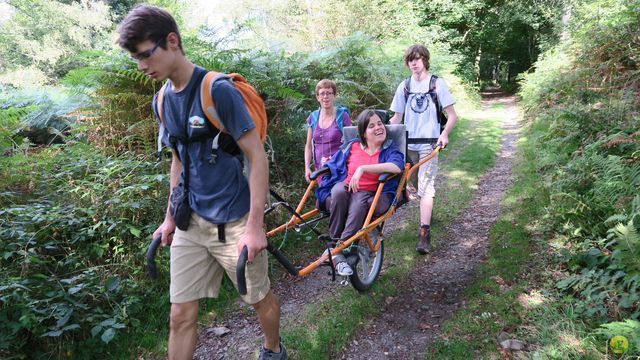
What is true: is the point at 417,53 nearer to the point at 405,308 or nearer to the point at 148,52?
the point at 405,308

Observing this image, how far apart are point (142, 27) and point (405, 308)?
3.15 m

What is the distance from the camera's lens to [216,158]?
214cm

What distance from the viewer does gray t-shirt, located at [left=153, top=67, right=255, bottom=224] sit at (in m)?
1.98

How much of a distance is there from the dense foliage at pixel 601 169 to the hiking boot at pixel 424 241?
4.52 feet

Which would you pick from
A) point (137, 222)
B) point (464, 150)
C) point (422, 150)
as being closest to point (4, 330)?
point (137, 222)

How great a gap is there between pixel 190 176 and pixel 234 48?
11.0 ft

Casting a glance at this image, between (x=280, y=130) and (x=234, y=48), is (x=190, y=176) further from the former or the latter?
(x=280, y=130)

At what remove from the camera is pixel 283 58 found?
6.22m

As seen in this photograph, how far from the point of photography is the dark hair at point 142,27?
1.84m

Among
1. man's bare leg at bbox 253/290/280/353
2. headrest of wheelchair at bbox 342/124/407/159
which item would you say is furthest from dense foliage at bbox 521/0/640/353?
man's bare leg at bbox 253/290/280/353

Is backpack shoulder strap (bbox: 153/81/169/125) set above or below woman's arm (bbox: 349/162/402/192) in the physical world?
above

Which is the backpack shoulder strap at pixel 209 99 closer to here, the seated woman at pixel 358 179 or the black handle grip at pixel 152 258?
the black handle grip at pixel 152 258

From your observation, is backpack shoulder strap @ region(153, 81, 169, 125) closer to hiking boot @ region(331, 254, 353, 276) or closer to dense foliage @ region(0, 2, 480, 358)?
dense foliage @ region(0, 2, 480, 358)

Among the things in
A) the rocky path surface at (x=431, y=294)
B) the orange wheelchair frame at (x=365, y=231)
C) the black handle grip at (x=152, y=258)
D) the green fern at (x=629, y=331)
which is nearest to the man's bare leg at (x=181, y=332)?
the black handle grip at (x=152, y=258)
